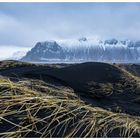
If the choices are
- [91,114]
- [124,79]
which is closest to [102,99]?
[124,79]

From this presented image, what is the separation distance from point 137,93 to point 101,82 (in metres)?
0.58

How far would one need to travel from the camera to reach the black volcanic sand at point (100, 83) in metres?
6.01

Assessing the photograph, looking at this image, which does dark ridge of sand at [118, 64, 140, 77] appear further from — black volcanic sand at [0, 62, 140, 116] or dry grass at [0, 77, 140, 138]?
dry grass at [0, 77, 140, 138]

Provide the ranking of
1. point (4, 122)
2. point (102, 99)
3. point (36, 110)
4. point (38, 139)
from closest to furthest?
point (38, 139), point (4, 122), point (36, 110), point (102, 99)

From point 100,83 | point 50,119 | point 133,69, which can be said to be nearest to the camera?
point 50,119

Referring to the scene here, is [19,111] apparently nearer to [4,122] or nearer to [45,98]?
[4,122]

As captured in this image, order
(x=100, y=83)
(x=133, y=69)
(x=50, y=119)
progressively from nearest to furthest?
(x=50, y=119) → (x=100, y=83) → (x=133, y=69)

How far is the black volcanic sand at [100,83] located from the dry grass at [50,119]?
5.82 feet

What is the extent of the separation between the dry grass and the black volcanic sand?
177 centimetres

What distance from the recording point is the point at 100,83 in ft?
22.1

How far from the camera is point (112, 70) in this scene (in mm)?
7359

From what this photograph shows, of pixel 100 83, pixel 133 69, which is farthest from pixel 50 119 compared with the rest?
pixel 133 69

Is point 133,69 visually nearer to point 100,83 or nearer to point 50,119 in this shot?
point 100,83

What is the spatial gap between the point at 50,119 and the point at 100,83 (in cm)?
A: 330
